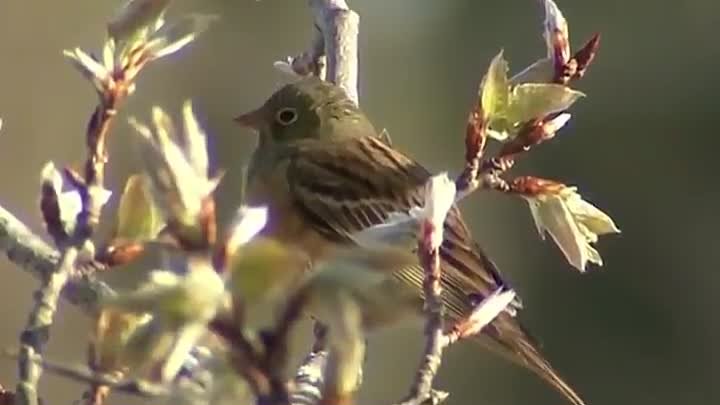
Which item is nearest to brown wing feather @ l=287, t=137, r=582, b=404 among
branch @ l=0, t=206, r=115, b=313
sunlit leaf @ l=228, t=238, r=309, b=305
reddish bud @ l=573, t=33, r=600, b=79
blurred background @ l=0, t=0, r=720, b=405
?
reddish bud @ l=573, t=33, r=600, b=79

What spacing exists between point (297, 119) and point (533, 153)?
552 cm

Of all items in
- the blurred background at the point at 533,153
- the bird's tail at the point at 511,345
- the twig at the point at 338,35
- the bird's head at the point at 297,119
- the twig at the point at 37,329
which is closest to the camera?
the twig at the point at 37,329

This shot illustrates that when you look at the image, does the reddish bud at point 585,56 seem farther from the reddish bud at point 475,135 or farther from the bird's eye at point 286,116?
the bird's eye at point 286,116

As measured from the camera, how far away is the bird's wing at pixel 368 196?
1.80m

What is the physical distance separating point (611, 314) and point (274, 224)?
16.8ft

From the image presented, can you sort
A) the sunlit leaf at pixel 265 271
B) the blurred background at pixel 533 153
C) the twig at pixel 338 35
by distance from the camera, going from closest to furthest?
the sunlit leaf at pixel 265 271, the twig at pixel 338 35, the blurred background at pixel 533 153

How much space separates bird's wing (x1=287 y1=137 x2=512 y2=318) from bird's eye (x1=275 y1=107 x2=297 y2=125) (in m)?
0.03

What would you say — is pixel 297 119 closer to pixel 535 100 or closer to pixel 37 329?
pixel 535 100

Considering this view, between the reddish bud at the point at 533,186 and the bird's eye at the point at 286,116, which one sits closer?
the reddish bud at the point at 533,186

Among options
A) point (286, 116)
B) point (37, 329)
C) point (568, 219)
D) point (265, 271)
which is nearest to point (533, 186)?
point (568, 219)

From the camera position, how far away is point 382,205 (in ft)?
5.91

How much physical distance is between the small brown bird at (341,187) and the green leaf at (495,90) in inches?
21.7

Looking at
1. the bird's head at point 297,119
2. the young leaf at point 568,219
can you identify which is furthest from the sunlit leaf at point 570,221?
the bird's head at point 297,119

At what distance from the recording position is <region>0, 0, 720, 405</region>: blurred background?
21.2 feet
